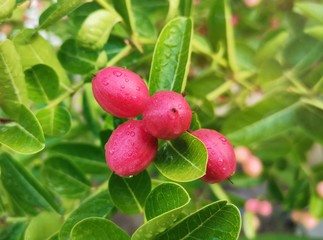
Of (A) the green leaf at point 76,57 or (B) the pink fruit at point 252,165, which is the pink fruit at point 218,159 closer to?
(A) the green leaf at point 76,57

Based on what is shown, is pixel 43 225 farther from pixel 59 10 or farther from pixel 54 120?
pixel 59 10

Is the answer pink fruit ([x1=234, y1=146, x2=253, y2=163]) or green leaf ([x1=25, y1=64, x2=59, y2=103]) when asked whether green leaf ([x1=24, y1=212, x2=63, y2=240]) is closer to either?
green leaf ([x1=25, y1=64, x2=59, y2=103])

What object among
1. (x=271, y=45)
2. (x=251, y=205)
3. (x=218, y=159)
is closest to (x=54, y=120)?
(x=218, y=159)

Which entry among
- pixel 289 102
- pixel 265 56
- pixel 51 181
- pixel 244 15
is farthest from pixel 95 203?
pixel 244 15

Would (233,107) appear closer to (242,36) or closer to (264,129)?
(264,129)

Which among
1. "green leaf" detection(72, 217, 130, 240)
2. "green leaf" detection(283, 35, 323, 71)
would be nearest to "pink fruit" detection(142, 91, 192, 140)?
"green leaf" detection(72, 217, 130, 240)

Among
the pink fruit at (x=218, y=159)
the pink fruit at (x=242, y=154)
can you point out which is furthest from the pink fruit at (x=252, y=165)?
the pink fruit at (x=218, y=159)
